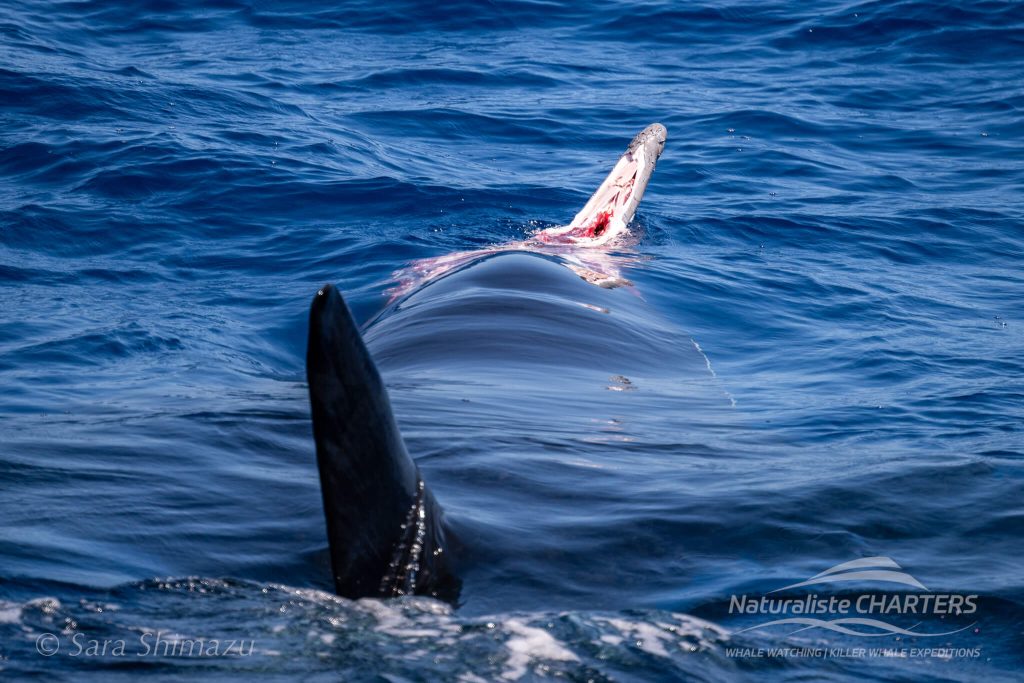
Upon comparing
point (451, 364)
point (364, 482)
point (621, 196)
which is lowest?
point (451, 364)

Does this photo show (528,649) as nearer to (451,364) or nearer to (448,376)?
(448,376)

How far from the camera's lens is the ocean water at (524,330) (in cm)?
399

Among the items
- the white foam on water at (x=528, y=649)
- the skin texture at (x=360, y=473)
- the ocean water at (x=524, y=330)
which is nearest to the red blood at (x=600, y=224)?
the ocean water at (x=524, y=330)

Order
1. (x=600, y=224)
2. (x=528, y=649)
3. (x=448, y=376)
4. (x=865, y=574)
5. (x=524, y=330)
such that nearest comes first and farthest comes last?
(x=528, y=649) < (x=865, y=574) < (x=448, y=376) < (x=524, y=330) < (x=600, y=224)

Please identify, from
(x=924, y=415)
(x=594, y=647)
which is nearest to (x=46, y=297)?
(x=924, y=415)

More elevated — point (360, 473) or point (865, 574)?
point (360, 473)

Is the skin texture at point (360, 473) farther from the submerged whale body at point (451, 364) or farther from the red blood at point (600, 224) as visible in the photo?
the red blood at point (600, 224)

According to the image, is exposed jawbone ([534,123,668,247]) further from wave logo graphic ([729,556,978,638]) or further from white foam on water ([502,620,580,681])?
white foam on water ([502,620,580,681])

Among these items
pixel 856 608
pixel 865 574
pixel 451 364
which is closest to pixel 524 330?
pixel 451 364

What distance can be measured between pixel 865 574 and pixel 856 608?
26 cm

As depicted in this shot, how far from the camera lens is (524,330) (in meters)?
8.20

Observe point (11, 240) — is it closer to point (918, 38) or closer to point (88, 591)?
point (88, 591)

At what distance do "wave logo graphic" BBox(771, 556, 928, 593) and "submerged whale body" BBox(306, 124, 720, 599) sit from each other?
138cm

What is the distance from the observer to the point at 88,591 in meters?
3.97
